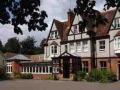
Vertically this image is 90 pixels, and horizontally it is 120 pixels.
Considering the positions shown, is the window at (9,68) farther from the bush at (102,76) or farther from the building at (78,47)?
the bush at (102,76)

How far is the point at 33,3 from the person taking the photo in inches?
292

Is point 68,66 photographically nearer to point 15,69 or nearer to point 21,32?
point 15,69

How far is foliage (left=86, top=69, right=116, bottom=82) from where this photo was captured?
128 feet

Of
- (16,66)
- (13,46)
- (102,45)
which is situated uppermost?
(13,46)

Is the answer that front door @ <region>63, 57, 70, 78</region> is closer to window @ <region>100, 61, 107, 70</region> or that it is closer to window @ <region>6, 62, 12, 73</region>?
window @ <region>100, 61, 107, 70</region>

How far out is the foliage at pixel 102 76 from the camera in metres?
39.0

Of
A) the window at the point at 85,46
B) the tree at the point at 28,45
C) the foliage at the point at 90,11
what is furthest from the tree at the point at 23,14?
the tree at the point at 28,45

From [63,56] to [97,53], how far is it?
5.82 metres

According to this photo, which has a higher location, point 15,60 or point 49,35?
point 49,35

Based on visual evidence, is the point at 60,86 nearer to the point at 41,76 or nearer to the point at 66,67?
the point at 66,67

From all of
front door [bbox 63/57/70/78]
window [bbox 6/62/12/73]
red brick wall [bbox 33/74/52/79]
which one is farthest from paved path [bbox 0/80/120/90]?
window [bbox 6/62/12/73]

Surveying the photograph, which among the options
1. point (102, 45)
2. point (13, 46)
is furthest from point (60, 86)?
point (13, 46)

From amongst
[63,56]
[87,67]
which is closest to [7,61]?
[63,56]

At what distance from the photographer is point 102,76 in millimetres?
39250
